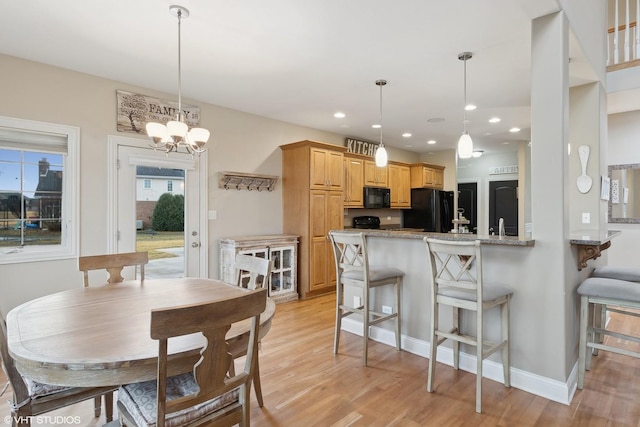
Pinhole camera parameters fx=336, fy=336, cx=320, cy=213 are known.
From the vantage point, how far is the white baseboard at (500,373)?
2.20m

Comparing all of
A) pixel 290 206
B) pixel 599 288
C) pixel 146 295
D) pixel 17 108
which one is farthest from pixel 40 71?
pixel 599 288

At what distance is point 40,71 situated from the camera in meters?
3.17

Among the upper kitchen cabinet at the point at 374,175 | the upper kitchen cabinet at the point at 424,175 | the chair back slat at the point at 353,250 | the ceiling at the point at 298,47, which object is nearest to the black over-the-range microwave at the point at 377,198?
the upper kitchen cabinet at the point at 374,175

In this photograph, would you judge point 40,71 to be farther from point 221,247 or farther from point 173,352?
point 173,352

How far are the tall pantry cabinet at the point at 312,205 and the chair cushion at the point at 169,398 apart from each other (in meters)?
3.35

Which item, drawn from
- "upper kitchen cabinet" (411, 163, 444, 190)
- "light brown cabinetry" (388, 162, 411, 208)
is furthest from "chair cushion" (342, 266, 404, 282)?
"upper kitchen cabinet" (411, 163, 444, 190)

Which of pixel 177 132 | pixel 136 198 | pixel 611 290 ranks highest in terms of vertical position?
pixel 177 132

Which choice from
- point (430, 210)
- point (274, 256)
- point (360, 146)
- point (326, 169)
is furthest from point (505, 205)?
point (274, 256)

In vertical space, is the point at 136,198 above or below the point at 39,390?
above

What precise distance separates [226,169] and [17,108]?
212 cm

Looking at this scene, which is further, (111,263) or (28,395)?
(111,263)

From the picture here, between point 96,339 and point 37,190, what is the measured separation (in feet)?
8.95

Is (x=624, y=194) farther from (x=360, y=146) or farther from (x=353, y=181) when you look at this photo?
(x=360, y=146)

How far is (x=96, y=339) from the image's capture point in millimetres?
1377
